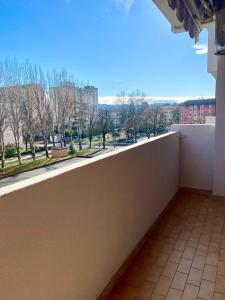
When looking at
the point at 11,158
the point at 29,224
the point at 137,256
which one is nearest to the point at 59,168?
the point at 11,158

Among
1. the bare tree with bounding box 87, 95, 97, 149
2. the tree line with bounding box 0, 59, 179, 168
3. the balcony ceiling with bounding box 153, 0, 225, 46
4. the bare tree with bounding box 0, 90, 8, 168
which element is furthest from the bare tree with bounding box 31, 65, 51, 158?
the balcony ceiling with bounding box 153, 0, 225, 46

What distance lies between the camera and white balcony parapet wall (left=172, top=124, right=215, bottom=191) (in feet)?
12.6

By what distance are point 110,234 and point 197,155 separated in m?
2.70

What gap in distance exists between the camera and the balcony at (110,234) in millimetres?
1014

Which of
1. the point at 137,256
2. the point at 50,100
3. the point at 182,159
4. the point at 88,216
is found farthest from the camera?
the point at 182,159

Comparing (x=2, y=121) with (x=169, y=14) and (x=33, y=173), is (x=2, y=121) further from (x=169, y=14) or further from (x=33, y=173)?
(x=169, y=14)

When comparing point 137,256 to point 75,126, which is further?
point 137,256

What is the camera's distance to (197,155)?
394 centimetres

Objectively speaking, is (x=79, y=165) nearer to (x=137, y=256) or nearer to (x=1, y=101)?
(x=1, y=101)

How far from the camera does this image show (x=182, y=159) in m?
4.02

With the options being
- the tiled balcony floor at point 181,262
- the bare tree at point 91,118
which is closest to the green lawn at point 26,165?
the bare tree at point 91,118

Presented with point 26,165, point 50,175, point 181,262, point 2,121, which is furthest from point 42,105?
point 181,262

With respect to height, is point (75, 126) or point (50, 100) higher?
point (50, 100)

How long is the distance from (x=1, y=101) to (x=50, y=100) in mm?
378
